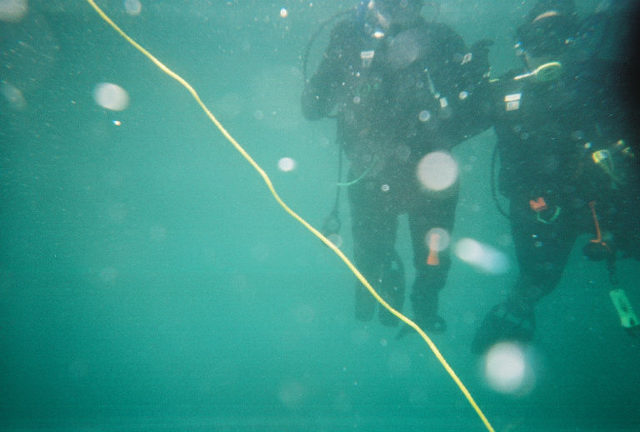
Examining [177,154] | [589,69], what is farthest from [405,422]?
[177,154]

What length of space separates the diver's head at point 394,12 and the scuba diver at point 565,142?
105 cm

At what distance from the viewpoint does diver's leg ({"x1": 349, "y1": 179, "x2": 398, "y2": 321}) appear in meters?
2.90

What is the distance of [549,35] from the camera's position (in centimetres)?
257

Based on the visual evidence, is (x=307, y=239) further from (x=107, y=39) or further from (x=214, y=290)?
(x=107, y=39)

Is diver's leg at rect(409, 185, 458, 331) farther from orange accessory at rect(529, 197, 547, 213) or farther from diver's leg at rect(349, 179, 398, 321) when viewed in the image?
orange accessory at rect(529, 197, 547, 213)

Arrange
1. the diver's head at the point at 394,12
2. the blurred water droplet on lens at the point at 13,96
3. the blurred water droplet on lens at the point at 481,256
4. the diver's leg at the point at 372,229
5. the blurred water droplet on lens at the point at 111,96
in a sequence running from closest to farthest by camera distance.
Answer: the diver's head at the point at 394,12, the diver's leg at the point at 372,229, the blurred water droplet on lens at the point at 13,96, the blurred water droplet on lens at the point at 111,96, the blurred water droplet on lens at the point at 481,256

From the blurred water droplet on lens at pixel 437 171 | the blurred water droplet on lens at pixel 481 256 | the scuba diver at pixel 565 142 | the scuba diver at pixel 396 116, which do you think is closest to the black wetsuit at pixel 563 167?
the scuba diver at pixel 565 142

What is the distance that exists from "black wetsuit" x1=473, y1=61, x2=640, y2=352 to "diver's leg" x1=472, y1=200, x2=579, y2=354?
1cm

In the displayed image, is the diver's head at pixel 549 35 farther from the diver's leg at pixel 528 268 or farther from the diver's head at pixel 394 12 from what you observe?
the diver's leg at pixel 528 268

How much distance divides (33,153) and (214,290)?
634 inches

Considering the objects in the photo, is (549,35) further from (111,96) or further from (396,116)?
(111,96)

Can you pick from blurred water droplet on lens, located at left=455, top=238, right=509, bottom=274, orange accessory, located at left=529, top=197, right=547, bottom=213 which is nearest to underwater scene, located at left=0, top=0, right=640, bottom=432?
orange accessory, located at left=529, top=197, right=547, bottom=213

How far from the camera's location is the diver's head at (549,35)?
8.43 ft

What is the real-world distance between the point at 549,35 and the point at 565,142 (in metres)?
0.99
